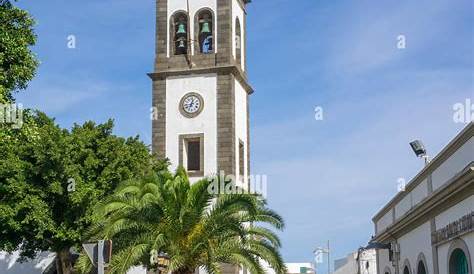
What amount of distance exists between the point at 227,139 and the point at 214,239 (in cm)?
1711

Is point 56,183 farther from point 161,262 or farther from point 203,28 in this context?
point 203,28

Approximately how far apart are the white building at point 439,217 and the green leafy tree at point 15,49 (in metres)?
11.4

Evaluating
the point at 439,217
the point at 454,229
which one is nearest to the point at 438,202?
the point at 439,217

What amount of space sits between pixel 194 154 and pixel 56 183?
11926 millimetres

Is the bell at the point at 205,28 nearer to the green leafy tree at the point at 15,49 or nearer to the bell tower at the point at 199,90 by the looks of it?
the bell tower at the point at 199,90

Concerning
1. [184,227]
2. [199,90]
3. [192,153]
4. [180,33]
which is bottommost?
[184,227]

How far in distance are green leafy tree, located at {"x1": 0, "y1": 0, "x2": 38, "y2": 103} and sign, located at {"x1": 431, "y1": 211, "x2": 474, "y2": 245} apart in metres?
11.9

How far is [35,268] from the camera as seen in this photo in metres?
44.1

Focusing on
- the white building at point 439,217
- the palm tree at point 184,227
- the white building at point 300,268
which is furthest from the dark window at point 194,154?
the white building at point 300,268

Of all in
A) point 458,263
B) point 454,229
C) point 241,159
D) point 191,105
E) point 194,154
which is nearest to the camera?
point 454,229

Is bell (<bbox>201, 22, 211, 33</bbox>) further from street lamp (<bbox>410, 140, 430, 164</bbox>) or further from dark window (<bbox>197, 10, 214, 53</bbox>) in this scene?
street lamp (<bbox>410, 140, 430, 164</bbox>)

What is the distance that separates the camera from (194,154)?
4147cm

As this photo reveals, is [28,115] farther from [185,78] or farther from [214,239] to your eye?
[185,78]

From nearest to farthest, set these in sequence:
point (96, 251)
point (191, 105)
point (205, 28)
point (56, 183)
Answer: point (96, 251), point (56, 183), point (191, 105), point (205, 28)
